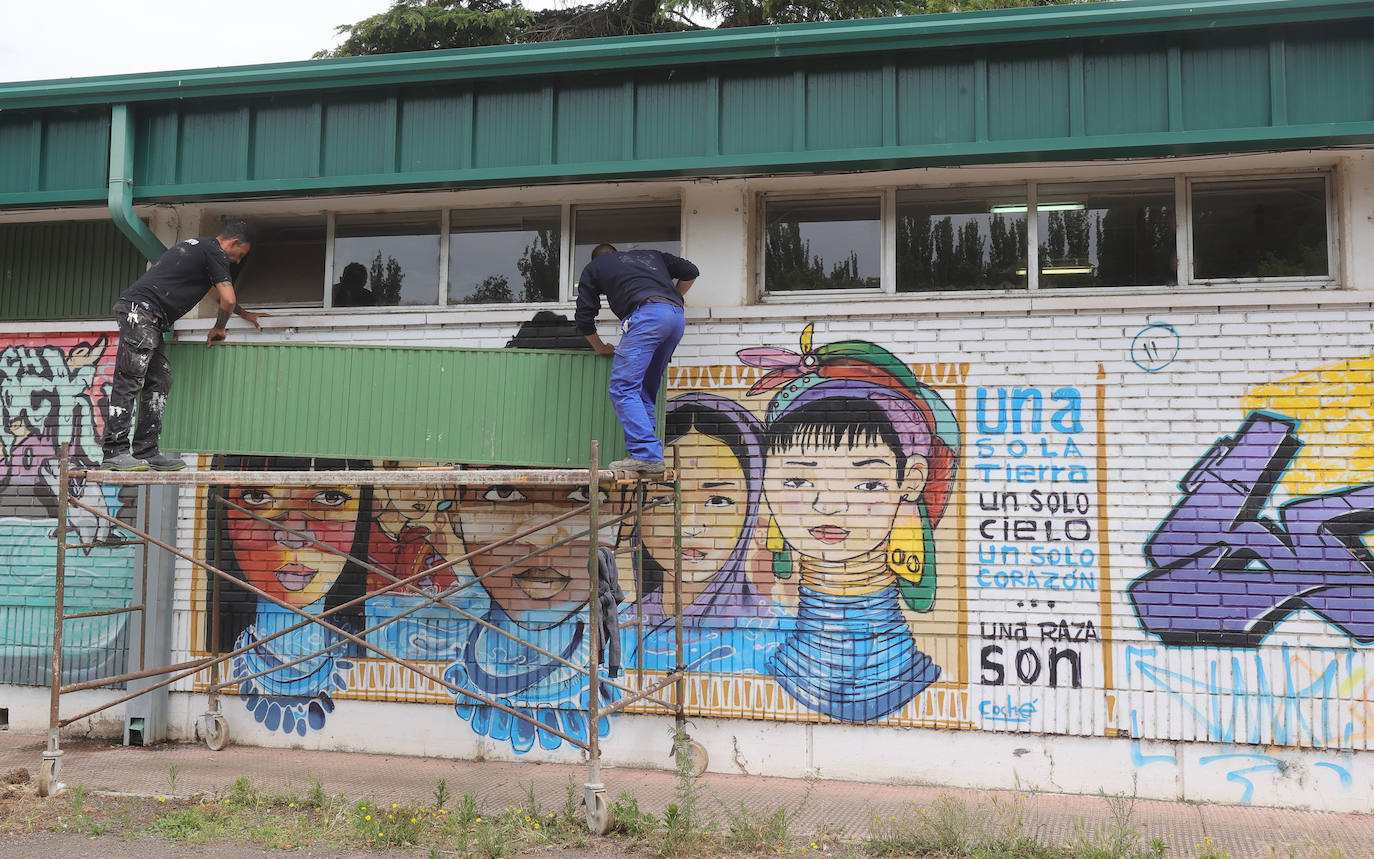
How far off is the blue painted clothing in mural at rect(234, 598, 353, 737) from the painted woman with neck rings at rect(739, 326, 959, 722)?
3284mm

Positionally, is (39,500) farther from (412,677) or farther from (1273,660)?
(1273,660)

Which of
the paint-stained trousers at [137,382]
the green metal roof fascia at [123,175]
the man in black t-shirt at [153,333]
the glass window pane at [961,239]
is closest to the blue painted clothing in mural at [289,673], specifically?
the man in black t-shirt at [153,333]

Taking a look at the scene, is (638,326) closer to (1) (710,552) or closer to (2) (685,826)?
(1) (710,552)

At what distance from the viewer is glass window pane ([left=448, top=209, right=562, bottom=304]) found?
753 cm

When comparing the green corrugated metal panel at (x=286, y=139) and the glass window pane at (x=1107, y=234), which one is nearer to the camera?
the glass window pane at (x=1107, y=234)

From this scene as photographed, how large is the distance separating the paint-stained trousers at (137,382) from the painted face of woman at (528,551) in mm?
2134

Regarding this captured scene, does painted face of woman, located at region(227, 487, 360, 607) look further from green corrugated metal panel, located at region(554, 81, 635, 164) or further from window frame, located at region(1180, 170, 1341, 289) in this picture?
window frame, located at region(1180, 170, 1341, 289)

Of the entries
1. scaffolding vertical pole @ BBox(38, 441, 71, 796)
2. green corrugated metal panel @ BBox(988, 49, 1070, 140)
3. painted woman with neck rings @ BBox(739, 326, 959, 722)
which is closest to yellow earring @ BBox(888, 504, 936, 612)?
painted woman with neck rings @ BBox(739, 326, 959, 722)

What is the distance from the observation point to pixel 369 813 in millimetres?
5656

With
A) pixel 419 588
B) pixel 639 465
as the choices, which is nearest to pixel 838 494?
pixel 639 465

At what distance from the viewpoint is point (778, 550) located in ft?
22.3

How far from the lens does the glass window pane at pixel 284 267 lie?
784 centimetres

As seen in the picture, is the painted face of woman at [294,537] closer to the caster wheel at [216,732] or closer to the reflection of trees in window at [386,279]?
the caster wheel at [216,732]

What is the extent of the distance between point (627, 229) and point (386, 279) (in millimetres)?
1934
